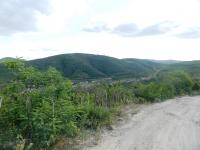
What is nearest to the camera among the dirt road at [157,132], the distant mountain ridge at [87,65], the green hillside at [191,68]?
the dirt road at [157,132]

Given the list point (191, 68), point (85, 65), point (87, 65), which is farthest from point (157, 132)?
point (87, 65)

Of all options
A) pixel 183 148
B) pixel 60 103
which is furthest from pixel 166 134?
pixel 60 103

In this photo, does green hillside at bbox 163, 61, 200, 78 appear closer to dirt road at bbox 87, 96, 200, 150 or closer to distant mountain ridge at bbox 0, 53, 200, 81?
distant mountain ridge at bbox 0, 53, 200, 81

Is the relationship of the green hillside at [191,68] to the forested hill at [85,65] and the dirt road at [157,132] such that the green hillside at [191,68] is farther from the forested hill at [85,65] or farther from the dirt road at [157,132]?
the dirt road at [157,132]

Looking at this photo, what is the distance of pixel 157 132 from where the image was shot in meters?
13.4

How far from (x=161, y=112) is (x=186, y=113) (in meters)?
1.12

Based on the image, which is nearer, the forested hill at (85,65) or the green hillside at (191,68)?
the green hillside at (191,68)

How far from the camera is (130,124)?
15.2 m

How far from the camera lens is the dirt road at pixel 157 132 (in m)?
11.4

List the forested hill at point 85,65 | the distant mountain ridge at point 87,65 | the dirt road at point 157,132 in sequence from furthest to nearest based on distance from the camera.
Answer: the forested hill at point 85,65
the distant mountain ridge at point 87,65
the dirt road at point 157,132

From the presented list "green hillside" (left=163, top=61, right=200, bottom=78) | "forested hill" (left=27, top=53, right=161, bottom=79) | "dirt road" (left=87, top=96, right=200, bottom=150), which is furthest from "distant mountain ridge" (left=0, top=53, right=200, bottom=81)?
"dirt road" (left=87, top=96, right=200, bottom=150)

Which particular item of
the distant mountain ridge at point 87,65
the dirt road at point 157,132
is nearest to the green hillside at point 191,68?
the distant mountain ridge at point 87,65

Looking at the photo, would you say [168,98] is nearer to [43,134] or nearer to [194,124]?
[194,124]

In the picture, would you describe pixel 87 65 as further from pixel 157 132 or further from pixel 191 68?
pixel 157 132
